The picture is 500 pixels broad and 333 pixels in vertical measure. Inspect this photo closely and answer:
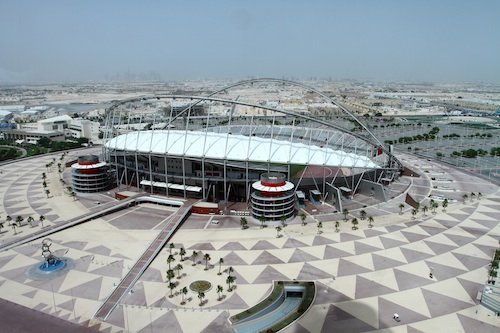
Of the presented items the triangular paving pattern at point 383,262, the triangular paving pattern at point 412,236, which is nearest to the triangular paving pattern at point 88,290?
the triangular paving pattern at point 383,262

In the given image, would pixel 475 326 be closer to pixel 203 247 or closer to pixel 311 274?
pixel 311 274

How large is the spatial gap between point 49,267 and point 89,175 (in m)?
38.9

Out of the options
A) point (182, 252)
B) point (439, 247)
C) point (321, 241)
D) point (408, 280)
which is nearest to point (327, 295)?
point (408, 280)

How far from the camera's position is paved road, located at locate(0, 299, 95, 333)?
40719mm

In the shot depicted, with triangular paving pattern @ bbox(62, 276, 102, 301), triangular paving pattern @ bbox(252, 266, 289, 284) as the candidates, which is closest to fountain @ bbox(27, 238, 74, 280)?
triangular paving pattern @ bbox(62, 276, 102, 301)

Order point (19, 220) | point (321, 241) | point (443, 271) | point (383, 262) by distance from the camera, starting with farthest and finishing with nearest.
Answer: point (19, 220), point (321, 241), point (383, 262), point (443, 271)

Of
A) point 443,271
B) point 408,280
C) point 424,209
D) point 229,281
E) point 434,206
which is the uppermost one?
point 434,206

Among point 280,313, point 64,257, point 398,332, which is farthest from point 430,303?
point 64,257

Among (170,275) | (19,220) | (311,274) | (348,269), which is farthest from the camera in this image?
(19,220)

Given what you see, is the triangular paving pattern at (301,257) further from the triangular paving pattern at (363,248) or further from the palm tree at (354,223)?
the palm tree at (354,223)

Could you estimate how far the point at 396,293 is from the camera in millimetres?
48906

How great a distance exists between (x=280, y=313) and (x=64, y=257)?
36647 mm

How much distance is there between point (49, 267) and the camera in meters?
55.3

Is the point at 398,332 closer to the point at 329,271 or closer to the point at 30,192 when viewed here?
the point at 329,271
